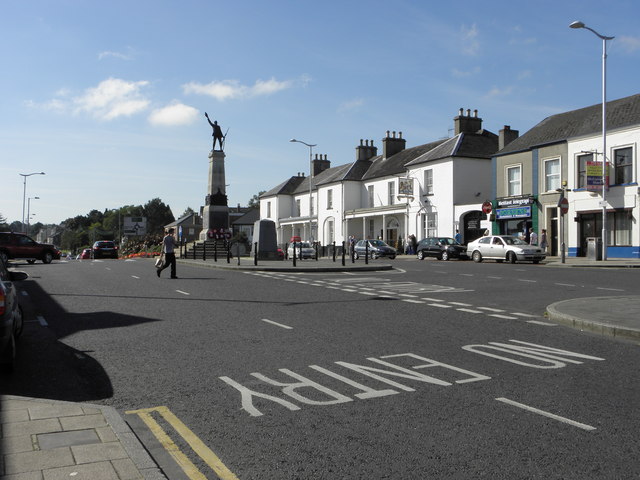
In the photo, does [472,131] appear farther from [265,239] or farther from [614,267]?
[614,267]

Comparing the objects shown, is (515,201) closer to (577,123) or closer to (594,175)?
(577,123)

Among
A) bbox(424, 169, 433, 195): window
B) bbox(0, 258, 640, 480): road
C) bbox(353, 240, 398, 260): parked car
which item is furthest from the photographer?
bbox(424, 169, 433, 195): window

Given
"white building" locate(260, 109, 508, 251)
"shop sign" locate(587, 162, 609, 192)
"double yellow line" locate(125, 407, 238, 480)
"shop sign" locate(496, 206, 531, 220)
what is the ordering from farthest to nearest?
"white building" locate(260, 109, 508, 251)
"shop sign" locate(496, 206, 531, 220)
"shop sign" locate(587, 162, 609, 192)
"double yellow line" locate(125, 407, 238, 480)

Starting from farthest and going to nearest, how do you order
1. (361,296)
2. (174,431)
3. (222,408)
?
(361,296)
(222,408)
(174,431)

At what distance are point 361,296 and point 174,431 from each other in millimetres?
10069

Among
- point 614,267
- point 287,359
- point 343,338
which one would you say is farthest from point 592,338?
point 614,267

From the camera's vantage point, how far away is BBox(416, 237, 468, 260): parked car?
1423 inches

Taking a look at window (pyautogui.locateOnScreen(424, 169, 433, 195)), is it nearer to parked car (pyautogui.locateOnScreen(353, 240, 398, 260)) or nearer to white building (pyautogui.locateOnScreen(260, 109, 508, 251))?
white building (pyautogui.locateOnScreen(260, 109, 508, 251))

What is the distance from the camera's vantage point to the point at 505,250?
1232 inches

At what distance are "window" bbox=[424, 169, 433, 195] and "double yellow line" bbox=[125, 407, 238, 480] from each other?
143 feet

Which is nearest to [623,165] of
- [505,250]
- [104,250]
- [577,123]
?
[577,123]

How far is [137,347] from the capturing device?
7.85m

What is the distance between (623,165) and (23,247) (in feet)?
113

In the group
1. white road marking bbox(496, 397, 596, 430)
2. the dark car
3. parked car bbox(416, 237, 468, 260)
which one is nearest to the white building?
parked car bbox(416, 237, 468, 260)
